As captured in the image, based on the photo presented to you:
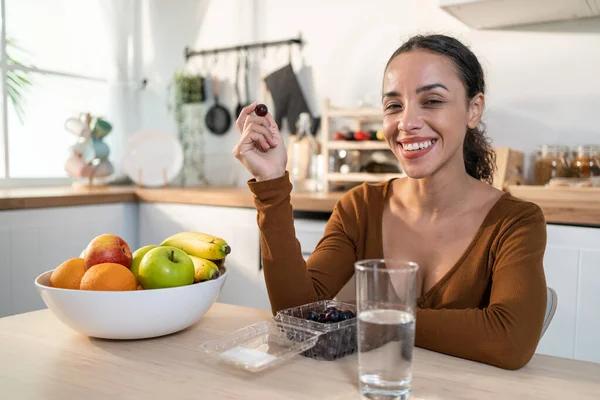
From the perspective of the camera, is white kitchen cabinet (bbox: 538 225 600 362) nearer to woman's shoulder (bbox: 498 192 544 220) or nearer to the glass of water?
woman's shoulder (bbox: 498 192 544 220)

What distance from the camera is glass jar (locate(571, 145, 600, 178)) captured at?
2.11 meters

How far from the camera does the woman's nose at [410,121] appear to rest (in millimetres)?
1165

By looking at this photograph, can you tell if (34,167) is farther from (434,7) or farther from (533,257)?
(533,257)

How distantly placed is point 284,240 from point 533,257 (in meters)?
0.46

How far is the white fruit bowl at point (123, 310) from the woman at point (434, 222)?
0.26m

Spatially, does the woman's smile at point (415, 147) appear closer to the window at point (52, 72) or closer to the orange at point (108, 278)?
the orange at point (108, 278)

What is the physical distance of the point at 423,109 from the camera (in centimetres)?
118

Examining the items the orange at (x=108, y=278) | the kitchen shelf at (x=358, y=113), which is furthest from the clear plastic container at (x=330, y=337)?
the kitchen shelf at (x=358, y=113)

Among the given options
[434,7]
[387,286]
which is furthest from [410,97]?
[434,7]

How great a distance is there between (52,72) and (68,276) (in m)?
2.43

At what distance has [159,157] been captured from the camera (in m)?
3.04

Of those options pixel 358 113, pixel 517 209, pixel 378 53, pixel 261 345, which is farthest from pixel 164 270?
pixel 378 53


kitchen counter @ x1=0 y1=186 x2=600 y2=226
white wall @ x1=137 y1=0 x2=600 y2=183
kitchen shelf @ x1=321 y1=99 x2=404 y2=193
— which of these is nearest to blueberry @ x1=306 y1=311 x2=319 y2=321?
kitchen counter @ x1=0 y1=186 x2=600 y2=226

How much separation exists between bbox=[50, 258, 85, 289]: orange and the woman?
339 mm
